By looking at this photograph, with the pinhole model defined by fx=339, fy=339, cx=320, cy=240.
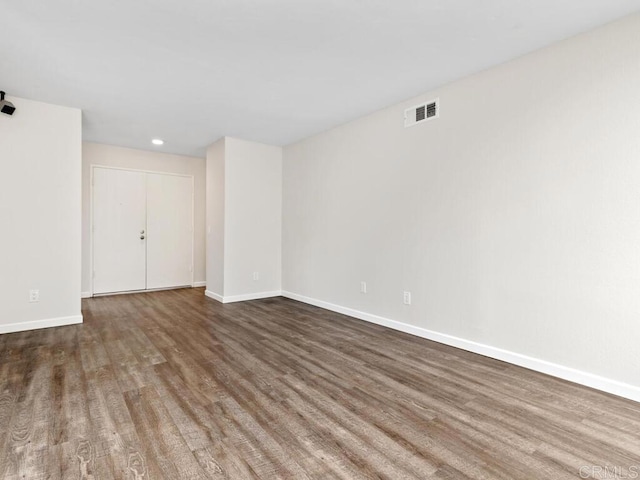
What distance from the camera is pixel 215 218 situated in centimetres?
521

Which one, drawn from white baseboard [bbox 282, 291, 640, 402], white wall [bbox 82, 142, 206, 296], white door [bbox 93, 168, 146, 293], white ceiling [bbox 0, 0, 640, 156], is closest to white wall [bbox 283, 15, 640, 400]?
white baseboard [bbox 282, 291, 640, 402]

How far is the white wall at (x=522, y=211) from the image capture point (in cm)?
221

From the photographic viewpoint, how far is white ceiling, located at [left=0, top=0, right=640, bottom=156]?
2096mm

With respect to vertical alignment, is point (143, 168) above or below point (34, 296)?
above

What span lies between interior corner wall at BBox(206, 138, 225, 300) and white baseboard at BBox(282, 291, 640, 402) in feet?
7.55

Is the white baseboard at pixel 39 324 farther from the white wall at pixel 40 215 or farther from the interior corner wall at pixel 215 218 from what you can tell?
the interior corner wall at pixel 215 218

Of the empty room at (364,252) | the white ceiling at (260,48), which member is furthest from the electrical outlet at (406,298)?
the white ceiling at (260,48)

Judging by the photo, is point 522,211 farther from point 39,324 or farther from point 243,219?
point 39,324

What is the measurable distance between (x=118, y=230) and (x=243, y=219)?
2192 millimetres

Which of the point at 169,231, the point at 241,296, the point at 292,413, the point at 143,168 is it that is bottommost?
the point at 292,413

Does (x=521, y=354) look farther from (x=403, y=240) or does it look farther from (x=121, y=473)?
(x=121, y=473)

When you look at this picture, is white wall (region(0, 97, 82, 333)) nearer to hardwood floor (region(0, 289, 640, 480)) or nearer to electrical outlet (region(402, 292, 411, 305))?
hardwood floor (region(0, 289, 640, 480))

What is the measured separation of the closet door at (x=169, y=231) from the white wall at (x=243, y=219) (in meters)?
1.02

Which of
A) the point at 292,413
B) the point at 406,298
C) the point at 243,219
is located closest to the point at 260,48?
the point at 292,413
